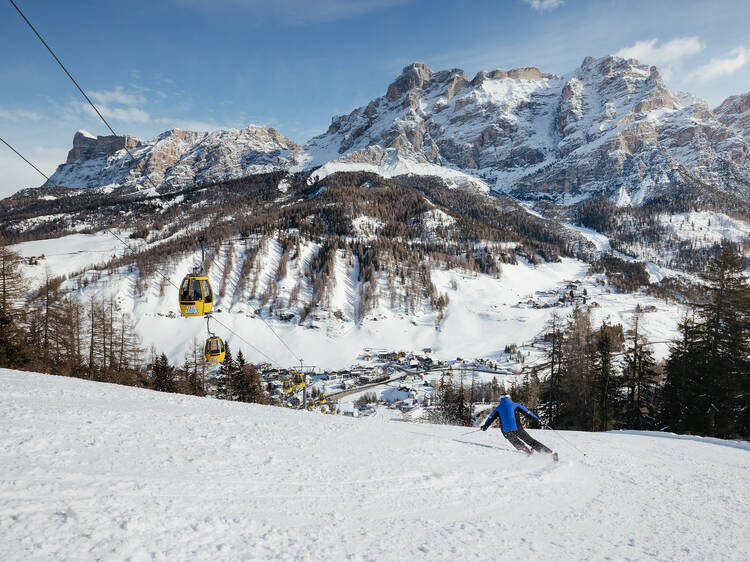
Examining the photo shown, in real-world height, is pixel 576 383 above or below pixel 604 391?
above

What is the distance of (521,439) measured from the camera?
9523 mm

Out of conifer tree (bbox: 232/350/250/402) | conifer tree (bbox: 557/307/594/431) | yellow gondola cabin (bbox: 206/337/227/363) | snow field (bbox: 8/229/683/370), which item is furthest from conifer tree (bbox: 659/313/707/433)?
snow field (bbox: 8/229/683/370)

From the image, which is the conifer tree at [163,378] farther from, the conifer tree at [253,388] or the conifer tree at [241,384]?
the conifer tree at [253,388]

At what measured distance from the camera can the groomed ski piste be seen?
4043 millimetres

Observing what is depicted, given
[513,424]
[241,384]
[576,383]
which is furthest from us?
[241,384]

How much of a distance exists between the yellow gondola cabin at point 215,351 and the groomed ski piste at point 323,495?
1341 cm

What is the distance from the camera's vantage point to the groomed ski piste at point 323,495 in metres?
4.04

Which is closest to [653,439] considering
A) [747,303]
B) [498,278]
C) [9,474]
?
[747,303]

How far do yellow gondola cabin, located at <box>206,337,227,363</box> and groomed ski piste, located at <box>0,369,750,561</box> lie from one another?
13.4 m

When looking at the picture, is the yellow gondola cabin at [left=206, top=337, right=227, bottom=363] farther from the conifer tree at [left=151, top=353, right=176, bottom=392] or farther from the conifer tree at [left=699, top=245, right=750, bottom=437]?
the conifer tree at [left=699, top=245, right=750, bottom=437]

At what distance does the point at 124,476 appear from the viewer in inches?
214

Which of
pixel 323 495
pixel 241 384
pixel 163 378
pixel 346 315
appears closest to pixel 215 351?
pixel 163 378

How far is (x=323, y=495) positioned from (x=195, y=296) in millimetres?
14009

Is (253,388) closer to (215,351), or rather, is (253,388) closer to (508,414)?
(215,351)
